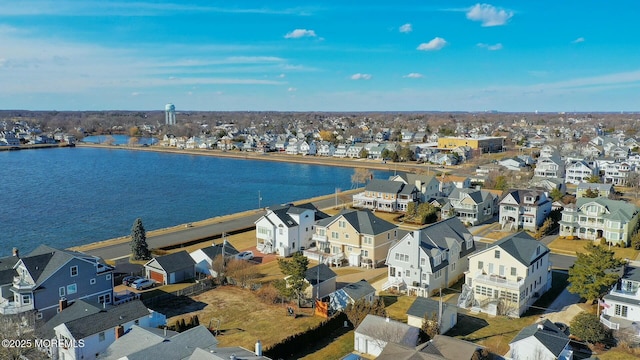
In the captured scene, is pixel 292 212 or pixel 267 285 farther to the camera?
pixel 292 212

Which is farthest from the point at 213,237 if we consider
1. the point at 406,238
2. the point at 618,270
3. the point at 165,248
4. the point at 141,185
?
the point at 141,185

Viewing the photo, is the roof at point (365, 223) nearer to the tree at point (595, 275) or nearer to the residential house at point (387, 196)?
the tree at point (595, 275)

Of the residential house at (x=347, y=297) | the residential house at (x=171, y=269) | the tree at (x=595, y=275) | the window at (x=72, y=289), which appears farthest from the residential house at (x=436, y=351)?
the residential house at (x=171, y=269)

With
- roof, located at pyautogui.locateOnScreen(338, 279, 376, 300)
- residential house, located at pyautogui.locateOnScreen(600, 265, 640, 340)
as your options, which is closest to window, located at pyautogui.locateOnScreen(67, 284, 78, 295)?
roof, located at pyautogui.locateOnScreen(338, 279, 376, 300)

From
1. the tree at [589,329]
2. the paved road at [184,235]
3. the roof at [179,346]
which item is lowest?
the paved road at [184,235]

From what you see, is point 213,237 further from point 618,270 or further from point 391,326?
point 618,270

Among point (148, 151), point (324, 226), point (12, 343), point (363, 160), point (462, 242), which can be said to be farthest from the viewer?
point (148, 151)

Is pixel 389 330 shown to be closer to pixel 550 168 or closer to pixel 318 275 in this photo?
pixel 318 275
